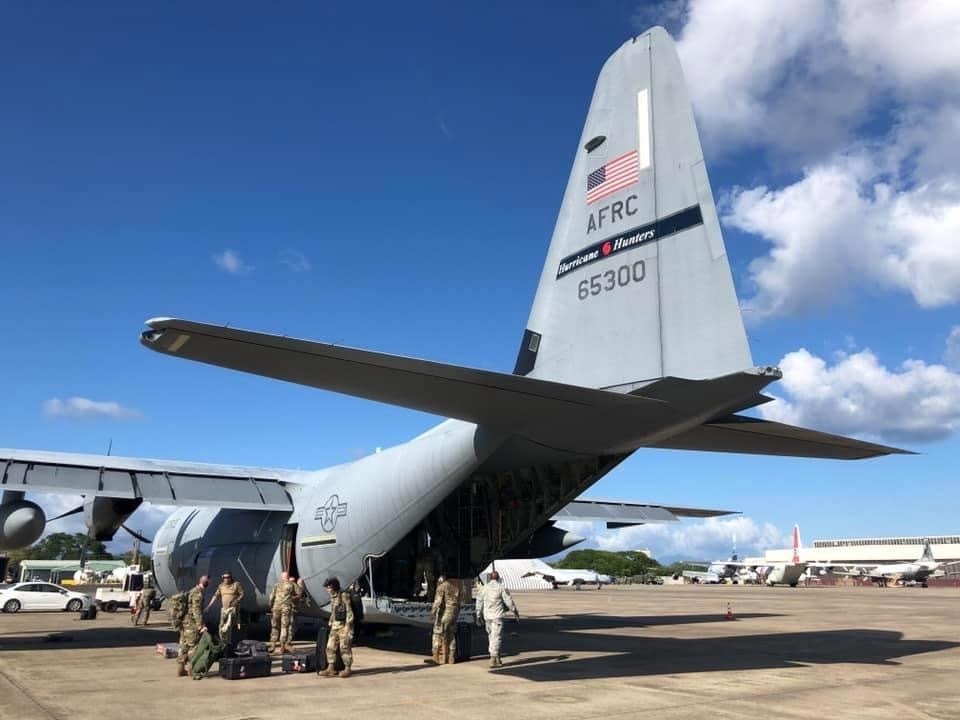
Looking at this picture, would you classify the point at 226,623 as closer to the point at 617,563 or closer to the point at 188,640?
the point at 188,640

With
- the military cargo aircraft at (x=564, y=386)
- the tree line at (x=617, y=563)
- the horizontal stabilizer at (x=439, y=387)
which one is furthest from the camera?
the tree line at (x=617, y=563)

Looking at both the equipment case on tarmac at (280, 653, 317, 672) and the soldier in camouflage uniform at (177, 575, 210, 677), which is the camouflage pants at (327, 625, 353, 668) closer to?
the equipment case on tarmac at (280, 653, 317, 672)

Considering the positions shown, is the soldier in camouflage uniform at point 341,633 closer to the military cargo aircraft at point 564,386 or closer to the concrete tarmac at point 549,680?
the concrete tarmac at point 549,680

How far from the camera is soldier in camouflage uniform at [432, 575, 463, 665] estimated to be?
11617mm

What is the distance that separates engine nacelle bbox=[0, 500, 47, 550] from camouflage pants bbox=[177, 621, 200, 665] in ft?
17.7

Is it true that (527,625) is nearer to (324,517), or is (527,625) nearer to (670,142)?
(324,517)

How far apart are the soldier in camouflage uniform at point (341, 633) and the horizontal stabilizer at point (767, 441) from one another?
183 inches

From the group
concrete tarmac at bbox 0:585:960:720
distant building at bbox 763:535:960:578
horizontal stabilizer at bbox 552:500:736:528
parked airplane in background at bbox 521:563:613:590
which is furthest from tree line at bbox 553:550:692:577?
concrete tarmac at bbox 0:585:960:720

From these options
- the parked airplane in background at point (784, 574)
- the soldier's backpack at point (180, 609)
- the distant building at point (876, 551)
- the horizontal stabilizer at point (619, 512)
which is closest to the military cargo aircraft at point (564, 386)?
the soldier's backpack at point (180, 609)

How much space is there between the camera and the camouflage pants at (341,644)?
1045cm

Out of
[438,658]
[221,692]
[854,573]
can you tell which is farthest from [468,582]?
[854,573]

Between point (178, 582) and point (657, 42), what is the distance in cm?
1554

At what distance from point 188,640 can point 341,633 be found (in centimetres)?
227

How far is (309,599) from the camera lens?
13.8 m
